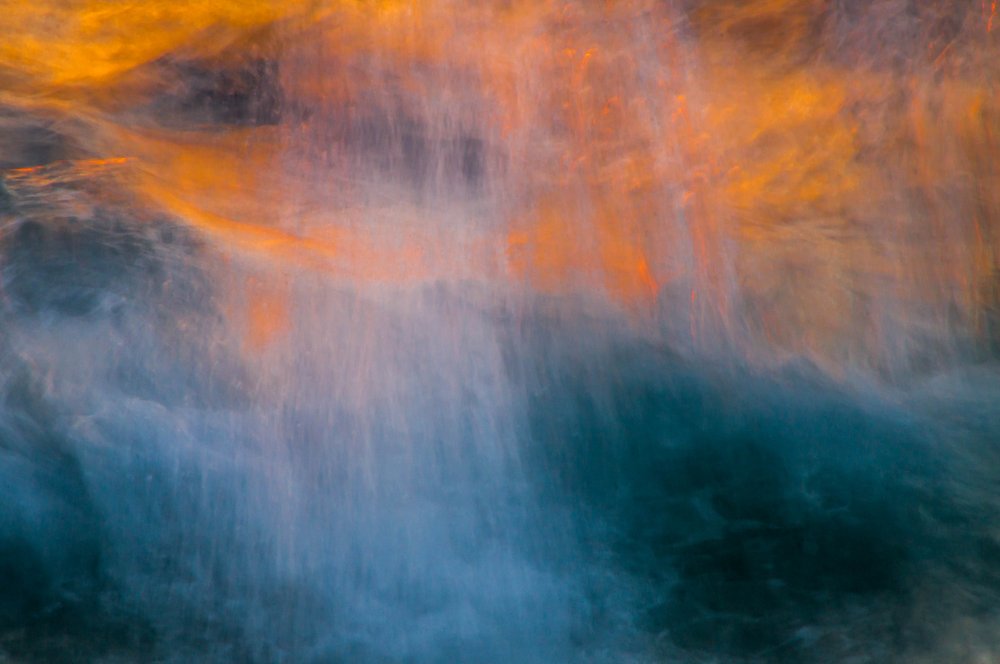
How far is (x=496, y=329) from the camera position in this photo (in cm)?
327

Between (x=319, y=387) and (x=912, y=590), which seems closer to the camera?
(x=912, y=590)

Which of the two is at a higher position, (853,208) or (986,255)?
(853,208)

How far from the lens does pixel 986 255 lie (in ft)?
10.6

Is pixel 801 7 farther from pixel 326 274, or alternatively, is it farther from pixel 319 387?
pixel 319 387

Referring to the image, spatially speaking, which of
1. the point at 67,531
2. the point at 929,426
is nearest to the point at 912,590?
the point at 929,426

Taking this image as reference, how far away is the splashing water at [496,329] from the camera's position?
9.88 feet

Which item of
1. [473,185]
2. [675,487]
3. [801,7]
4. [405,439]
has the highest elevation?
[801,7]

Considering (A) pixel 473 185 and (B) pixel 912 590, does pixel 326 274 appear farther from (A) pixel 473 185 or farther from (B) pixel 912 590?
(B) pixel 912 590

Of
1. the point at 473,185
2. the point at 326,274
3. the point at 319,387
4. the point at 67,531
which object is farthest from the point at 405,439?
the point at 67,531

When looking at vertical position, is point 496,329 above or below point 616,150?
below

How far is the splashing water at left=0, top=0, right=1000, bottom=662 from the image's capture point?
301 centimetres

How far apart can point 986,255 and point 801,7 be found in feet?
4.07

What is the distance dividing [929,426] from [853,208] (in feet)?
2.99

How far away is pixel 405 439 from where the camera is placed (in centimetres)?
325
